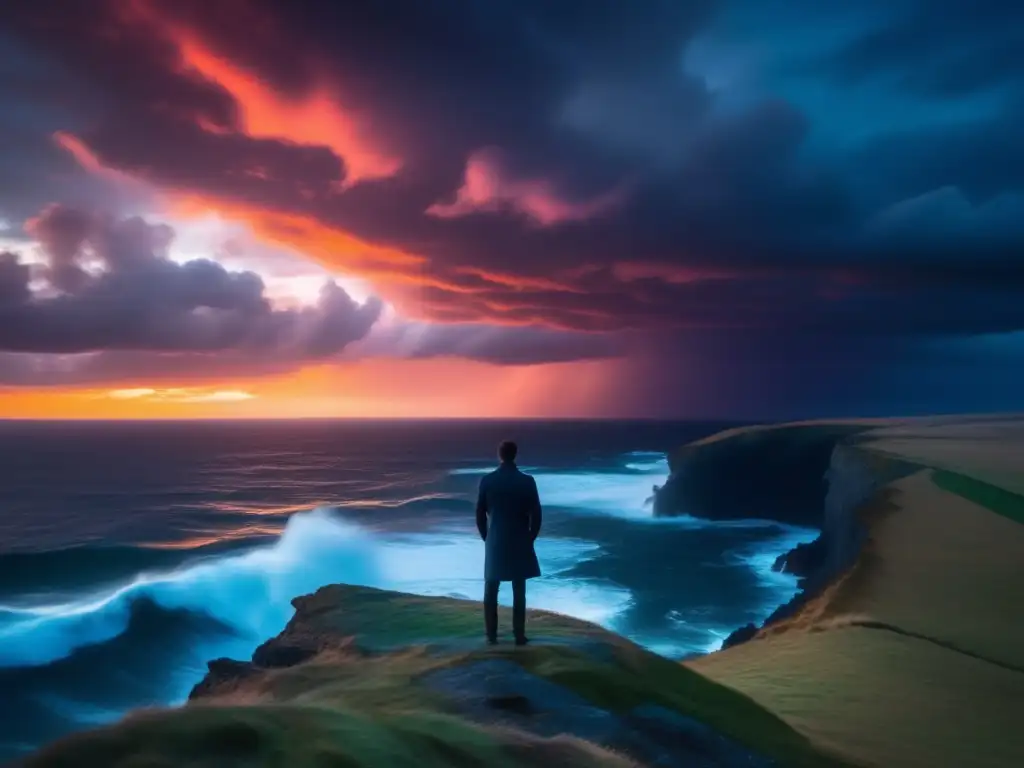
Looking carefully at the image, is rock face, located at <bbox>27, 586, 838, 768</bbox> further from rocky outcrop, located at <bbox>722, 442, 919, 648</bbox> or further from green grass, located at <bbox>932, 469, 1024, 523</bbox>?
green grass, located at <bbox>932, 469, 1024, 523</bbox>

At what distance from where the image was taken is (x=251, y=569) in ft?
120

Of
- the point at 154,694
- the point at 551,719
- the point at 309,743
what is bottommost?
the point at 154,694

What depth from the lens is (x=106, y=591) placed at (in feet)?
116

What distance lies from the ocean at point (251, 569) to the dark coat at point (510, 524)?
13.2 ft

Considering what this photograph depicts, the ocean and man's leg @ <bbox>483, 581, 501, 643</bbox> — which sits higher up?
man's leg @ <bbox>483, 581, 501, 643</bbox>

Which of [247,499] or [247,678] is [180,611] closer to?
[247,678]

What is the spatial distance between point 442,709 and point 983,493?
23808 millimetres

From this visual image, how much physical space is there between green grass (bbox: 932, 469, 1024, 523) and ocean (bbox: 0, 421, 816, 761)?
886cm

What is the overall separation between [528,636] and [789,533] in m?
47.9

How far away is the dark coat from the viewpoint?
25.7 ft

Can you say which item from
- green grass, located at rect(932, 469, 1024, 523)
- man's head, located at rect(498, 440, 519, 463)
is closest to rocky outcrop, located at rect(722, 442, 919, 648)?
green grass, located at rect(932, 469, 1024, 523)

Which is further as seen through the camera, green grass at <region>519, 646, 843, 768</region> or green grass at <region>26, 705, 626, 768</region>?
green grass at <region>519, 646, 843, 768</region>

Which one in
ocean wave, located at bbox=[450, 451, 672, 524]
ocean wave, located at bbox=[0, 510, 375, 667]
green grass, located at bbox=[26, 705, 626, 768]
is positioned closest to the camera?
green grass, located at bbox=[26, 705, 626, 768]

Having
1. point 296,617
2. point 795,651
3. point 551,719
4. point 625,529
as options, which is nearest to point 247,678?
point 296,617
